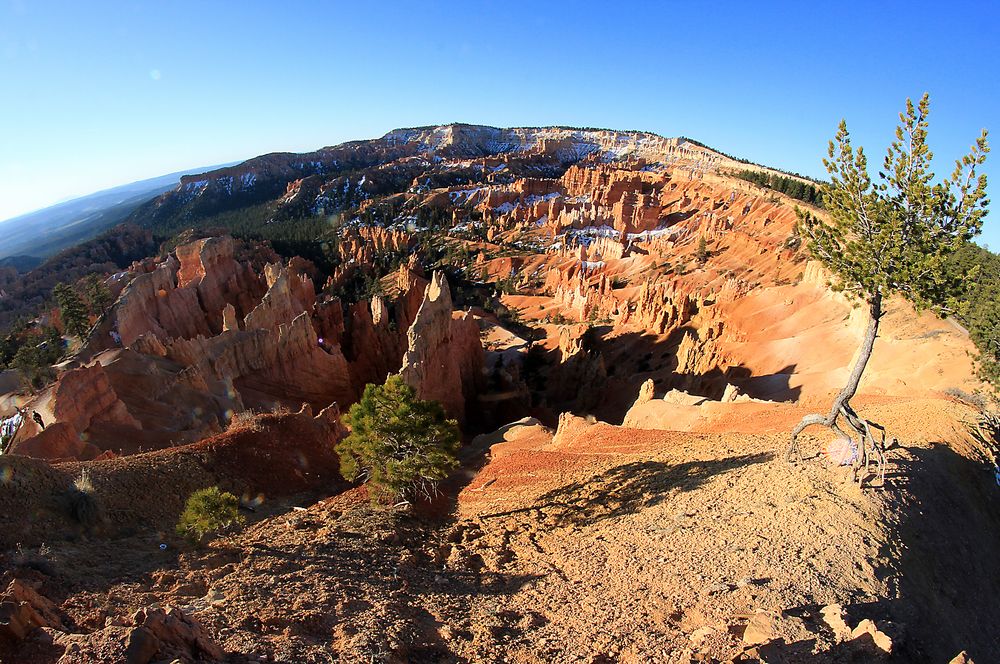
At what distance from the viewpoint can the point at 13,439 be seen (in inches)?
770

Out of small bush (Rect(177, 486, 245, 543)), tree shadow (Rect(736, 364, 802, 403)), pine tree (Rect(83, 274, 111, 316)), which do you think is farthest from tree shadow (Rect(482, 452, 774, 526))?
pine tree (Rect(83, 274, 111, 316))

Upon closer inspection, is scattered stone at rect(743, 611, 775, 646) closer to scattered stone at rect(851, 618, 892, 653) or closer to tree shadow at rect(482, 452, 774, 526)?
scattered stone at rect(851, 618, 892, 653)

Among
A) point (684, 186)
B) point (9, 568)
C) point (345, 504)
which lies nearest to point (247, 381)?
point (345, 504)

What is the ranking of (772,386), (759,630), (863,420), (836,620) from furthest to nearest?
1. (772,386)
2. (863,420)
3. (836,620)
4. (759,630)

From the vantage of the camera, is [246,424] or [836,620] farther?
[246,424]

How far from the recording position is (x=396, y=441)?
15961mm

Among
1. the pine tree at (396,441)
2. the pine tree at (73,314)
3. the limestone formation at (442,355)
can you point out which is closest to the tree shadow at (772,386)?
the limestone formation at (442,355)

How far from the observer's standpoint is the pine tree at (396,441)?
1563 centimetres

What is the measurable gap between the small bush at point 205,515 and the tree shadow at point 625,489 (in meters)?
7.03

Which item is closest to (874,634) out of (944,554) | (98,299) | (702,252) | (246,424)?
(944,554)

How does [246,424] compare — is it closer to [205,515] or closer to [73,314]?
[205,515]

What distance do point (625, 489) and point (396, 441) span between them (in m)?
7.03

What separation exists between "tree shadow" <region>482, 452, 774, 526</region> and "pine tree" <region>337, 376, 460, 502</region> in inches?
99.1

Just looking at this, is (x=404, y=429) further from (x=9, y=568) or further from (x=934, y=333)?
(x=934, y=333)
